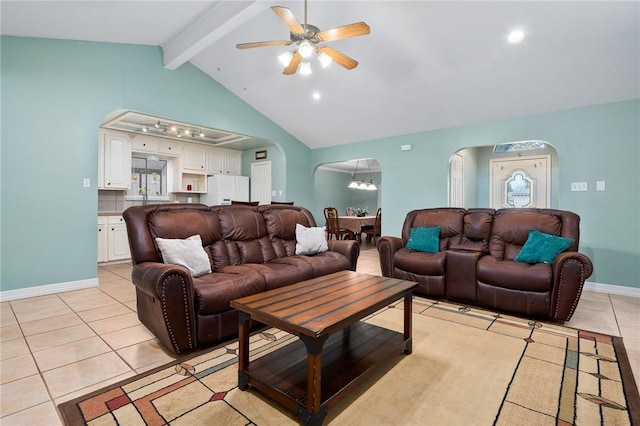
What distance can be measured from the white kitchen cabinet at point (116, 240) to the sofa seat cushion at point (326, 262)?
374cm

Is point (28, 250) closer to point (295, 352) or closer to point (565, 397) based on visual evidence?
point (295, 352)

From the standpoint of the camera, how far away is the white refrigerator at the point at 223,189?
711 centimetres

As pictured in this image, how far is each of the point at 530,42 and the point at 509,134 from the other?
151cm

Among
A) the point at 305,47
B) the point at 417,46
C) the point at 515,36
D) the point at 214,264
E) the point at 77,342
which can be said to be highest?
the point at 417,46

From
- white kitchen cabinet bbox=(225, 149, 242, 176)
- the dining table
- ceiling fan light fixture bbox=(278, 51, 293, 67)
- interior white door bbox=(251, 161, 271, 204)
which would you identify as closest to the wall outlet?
ceiling fan light fixture bbox=(278, 51, 293, 67)

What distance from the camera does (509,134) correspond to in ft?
15.1

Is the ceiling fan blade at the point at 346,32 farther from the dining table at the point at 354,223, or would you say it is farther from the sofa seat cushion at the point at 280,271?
the dining table at the point at 354,223

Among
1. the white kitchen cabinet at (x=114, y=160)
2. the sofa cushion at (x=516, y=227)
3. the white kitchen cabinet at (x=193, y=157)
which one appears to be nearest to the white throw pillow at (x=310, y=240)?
the sofa cushion at (x=516, y=227)

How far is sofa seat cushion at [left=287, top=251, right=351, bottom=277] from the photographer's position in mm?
3104

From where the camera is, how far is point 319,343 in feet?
4.65

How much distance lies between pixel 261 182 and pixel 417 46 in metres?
4.72

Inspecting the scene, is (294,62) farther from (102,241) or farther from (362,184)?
(362,184)

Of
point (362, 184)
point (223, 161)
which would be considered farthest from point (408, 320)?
point (362, 184)

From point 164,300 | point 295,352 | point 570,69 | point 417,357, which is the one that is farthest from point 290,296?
point 570,69
